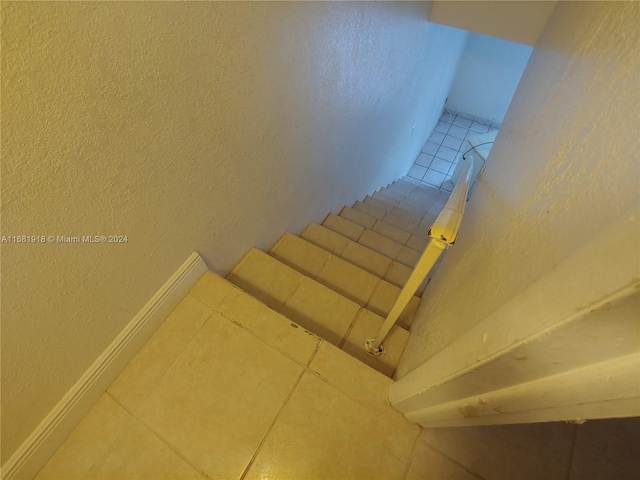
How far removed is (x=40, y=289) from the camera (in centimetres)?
65

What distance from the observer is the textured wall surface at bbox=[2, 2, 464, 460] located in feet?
1.73

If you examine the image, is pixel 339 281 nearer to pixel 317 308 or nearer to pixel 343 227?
pixel 317 308

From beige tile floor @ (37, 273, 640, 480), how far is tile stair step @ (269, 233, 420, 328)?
1.44 feet

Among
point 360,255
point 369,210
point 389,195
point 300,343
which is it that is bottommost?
point 300,343

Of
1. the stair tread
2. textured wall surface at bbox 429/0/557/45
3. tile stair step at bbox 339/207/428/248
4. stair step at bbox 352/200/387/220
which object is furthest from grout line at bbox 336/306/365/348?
textured wall surface at bbox 429/0/557/45

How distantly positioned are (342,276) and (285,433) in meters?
0.75

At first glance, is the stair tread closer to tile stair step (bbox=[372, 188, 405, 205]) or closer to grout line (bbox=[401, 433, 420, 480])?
grout line (bbox=[401, 433, 420, 480])

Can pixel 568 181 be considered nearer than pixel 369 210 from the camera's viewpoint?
Yes

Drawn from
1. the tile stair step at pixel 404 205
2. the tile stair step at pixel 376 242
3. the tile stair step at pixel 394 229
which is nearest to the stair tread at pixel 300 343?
the tile stair step at pixel 376 242

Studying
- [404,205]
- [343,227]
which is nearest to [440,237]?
[343,227]

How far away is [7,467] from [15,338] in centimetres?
36

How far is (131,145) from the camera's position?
2.29 ft

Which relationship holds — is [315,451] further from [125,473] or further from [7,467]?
[7,467]

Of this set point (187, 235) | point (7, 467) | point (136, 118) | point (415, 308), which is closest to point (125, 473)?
point (7, 467)
